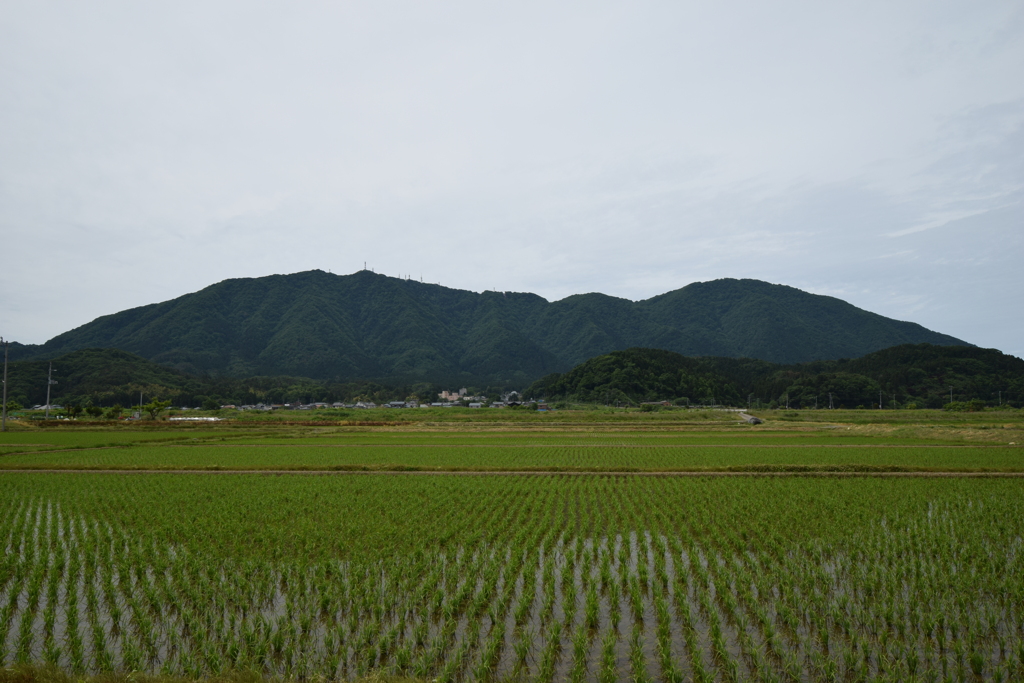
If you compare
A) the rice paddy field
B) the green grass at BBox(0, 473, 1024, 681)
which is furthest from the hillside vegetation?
the green grass at BBox(0, 473, 1024, 681)

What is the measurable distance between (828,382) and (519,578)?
128m

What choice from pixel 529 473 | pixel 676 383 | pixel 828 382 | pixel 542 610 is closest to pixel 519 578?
pixel 542 610

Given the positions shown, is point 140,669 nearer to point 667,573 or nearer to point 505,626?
point 505,626

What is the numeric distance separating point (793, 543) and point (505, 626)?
7.50 metres

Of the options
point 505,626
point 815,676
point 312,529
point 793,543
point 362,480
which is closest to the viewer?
point 815,676

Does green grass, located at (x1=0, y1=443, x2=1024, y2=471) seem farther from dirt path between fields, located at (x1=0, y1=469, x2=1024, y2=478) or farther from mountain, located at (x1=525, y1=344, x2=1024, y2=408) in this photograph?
mountain, located at (x1=525, y1=344, x2=1024, y2=408)

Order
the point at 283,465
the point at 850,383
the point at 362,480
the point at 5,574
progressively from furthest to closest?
the point at 850,383 → the point at 283,465 → the point at 362,480 → the point at 5,574

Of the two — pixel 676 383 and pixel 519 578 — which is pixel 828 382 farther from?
pixel 519 578

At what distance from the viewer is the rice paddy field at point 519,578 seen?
21.9 feet

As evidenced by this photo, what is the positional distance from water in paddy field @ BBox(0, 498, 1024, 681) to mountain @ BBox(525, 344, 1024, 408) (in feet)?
346

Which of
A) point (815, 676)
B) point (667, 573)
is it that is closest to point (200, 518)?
point (667, 573)

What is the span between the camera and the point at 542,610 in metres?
8.25

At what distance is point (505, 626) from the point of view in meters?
7.67

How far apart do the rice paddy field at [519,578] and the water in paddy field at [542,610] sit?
0.04 meters
